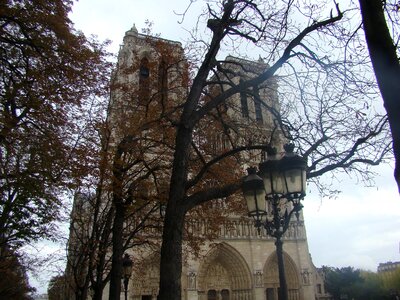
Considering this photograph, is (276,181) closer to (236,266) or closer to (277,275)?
(236,266)

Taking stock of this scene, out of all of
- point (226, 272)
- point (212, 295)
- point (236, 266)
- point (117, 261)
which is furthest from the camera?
point (226, 272)

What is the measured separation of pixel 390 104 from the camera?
3.25 m

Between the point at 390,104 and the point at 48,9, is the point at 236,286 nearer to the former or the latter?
the point at 48,9

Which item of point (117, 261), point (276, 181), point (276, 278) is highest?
point (276, 181)

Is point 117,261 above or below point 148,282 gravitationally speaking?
above

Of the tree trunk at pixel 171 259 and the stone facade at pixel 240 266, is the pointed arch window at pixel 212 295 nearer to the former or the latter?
the stone facade at pixel 240 266

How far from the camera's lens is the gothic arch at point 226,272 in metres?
27.7

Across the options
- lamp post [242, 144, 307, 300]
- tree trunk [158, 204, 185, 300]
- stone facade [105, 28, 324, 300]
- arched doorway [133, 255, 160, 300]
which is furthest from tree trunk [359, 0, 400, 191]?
stone facade [105, 28, 324, 300]

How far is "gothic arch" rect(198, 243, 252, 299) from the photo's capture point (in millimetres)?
27719

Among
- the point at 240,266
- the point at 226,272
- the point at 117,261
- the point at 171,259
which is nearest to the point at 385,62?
the point at 171,259

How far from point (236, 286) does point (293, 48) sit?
23.6 metres

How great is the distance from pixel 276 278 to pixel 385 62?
2834 cm

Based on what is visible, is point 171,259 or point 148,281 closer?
point 171,259

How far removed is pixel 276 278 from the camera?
96.2ft
